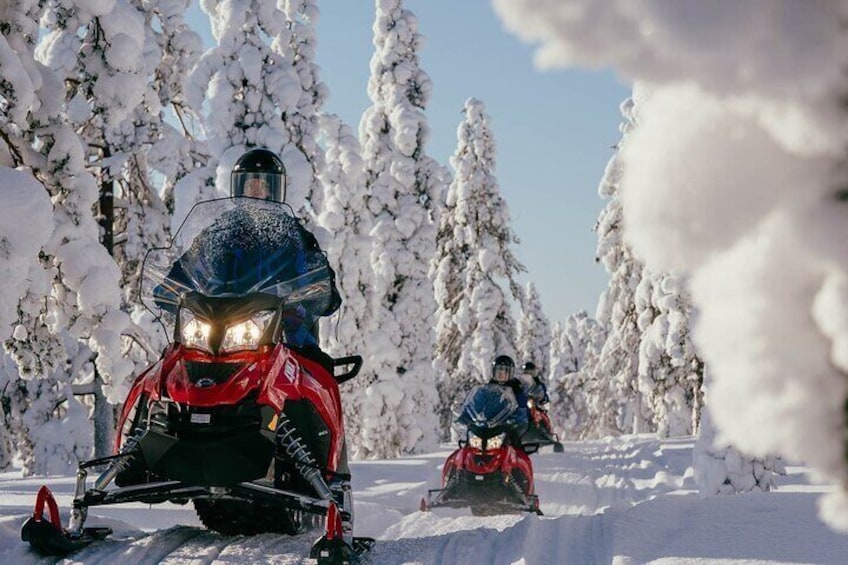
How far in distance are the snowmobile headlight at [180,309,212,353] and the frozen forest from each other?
1677mm

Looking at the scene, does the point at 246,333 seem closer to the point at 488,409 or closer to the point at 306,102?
the point at 488,409

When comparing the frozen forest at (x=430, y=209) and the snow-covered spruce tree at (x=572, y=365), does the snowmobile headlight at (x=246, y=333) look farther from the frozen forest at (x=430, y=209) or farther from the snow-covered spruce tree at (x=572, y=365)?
the snow-covered spruce tree at (x=572, y=365)

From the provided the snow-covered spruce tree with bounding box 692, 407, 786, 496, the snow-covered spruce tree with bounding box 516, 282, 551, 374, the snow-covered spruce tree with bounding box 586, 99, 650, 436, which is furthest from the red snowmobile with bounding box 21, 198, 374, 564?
the snow-covered spruce tree with bounding box 516, 282, 551, 374

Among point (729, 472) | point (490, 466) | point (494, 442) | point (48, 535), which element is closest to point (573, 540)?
point (48, 535)

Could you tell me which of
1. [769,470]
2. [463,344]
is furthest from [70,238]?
[463,344]

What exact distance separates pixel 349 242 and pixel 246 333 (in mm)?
23836

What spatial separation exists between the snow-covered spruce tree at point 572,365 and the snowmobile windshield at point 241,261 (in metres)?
34.4

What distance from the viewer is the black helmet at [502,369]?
1355 centimetres

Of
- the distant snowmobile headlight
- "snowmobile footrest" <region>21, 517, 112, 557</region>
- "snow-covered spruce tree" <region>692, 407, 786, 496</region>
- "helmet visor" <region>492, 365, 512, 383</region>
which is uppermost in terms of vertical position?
"helmet visor" <region>492, 365, 512, 383</region>

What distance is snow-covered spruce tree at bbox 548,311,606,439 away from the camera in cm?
5387

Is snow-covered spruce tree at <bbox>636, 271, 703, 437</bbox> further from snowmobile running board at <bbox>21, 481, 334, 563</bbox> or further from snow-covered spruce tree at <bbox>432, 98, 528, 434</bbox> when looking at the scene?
snowmobile running board at <bbox>21, 481, 334, 563</bbox>

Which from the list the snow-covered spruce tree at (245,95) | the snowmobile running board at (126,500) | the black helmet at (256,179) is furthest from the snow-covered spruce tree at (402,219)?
the snowmobile running board at (126,500)

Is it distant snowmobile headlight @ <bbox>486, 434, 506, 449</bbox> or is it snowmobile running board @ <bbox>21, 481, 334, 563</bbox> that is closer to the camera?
snowmobile running board @ <bbox>21, 481, 334, 563</bbox>

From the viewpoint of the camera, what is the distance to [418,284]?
102 ft
